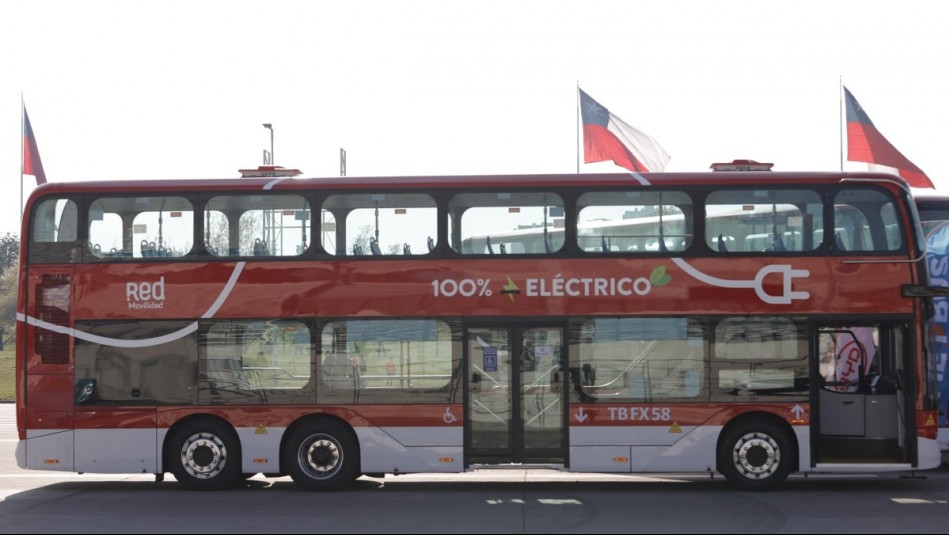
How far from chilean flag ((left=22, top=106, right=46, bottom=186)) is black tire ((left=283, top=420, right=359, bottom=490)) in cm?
2527

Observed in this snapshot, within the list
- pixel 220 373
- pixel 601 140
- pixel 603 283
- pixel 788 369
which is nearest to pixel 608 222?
pixel 603 283

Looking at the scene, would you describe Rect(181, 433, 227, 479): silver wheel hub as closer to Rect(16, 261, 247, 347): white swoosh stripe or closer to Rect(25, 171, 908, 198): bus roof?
Rect(16, 261, 247, 347): white swoosh stripe

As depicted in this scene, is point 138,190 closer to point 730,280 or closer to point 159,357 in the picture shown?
point 159,357

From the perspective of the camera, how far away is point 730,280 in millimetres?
14570

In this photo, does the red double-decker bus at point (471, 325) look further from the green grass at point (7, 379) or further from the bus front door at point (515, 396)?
the green grass at point (7, 379)

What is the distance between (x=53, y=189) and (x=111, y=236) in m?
0.97

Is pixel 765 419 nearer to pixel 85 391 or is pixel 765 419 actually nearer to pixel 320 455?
pixel 320 455

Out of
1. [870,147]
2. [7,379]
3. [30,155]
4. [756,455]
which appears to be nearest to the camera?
[756,455]

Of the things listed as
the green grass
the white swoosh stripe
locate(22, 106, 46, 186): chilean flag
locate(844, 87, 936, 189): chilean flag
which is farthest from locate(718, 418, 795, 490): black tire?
locate(22, 106, 46, 186): chilean flag

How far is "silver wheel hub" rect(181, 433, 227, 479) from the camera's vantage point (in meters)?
15.0

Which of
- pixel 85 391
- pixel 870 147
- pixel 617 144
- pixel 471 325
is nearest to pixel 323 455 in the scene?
pixel 471 325

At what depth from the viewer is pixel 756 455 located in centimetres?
1471

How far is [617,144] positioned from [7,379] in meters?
30.0

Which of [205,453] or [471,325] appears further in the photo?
[205,453]
